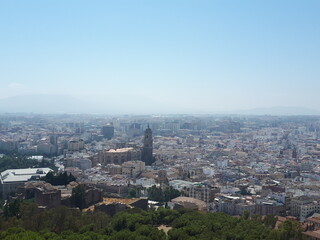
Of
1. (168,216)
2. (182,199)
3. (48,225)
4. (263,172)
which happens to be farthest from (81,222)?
(263,172)

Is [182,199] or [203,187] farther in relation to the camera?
[203,187]

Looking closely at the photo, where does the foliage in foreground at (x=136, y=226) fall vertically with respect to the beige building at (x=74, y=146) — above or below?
above

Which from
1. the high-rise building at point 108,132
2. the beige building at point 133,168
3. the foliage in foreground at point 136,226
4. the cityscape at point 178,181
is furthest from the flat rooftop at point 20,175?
the high-rise building at point 108,132

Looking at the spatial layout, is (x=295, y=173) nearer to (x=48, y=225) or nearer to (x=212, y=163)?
(x=212, y=163)

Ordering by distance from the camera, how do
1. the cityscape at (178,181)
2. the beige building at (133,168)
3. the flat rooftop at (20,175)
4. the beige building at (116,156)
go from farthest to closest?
the beige building at (116,156), the beige building at (133,168), the flat rooftop at (20,175), the cityscape at (178,181)

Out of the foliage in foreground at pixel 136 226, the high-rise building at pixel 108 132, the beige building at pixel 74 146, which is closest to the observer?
the foliage in foreground at pixel 136 226

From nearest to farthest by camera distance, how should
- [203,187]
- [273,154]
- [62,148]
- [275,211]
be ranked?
1. [275,211]
2. [203,187]
3. [273,154]
4. [62,148]

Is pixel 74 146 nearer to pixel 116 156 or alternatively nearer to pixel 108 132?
pixel 116 156

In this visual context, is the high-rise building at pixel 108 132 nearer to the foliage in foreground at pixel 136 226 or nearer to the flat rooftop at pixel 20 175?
the flat rooftop at pixel 20 175
